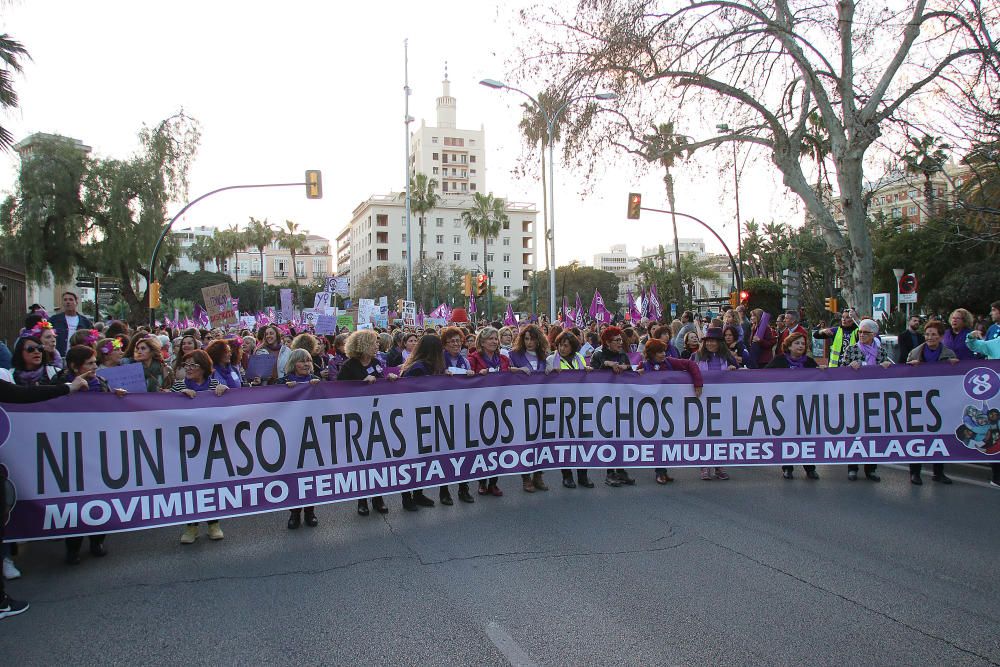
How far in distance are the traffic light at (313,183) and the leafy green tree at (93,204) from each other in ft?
51.5

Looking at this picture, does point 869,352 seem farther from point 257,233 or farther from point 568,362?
point 257,233

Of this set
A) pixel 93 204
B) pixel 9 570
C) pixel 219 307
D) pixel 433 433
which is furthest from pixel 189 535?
pixel 93 204

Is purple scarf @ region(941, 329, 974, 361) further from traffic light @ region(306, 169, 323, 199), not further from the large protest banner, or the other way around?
traffic light @ region(306, 169, 323, 199)

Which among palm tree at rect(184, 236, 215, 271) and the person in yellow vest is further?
palm tree at rect(184, 236, 215, 271)

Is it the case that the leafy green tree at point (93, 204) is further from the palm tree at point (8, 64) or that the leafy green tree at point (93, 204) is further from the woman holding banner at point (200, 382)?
the woman holding banner at point (200, 382)

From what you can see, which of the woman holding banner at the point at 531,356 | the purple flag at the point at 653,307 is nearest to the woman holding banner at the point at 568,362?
the woman holding banner at the point at 531,356

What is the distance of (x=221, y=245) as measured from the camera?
294ft

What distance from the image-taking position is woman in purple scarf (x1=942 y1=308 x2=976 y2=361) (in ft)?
27.9

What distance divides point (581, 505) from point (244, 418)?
3.13 metres

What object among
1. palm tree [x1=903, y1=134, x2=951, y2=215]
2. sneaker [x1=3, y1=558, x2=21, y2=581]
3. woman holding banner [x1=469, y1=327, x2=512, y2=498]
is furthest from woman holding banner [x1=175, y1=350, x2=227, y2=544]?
palm tree [x1=903, y1=134, x2=951, y2=215]

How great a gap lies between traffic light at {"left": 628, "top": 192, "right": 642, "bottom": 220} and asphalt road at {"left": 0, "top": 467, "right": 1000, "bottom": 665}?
53.6 feet

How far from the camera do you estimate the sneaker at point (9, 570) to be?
494 cm

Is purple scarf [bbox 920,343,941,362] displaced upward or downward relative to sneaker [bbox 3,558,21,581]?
upward

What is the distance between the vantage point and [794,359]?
8.14 m
